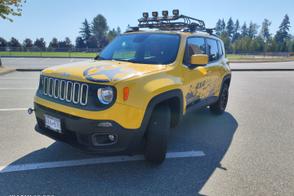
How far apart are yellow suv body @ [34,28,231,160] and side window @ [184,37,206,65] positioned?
0.02 m

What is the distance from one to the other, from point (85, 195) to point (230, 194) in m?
1.66

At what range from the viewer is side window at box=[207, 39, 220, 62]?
212 inches

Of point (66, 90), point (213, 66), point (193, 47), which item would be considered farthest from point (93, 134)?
point (213, 66)

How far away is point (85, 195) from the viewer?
2.85 meters

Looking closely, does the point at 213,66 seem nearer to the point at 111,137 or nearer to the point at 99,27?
the point at 111,137

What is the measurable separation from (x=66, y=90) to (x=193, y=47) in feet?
7.85

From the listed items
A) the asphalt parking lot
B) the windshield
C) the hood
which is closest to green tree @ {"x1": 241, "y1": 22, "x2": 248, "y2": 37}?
the asphalt parking lot

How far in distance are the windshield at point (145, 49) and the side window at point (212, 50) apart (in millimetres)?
1347

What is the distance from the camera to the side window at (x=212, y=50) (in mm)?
5387

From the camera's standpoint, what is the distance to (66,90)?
3.22m

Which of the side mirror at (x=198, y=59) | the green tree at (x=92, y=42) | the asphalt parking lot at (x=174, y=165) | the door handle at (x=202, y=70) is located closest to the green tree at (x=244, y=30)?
the green tree at (x=92, y=42)

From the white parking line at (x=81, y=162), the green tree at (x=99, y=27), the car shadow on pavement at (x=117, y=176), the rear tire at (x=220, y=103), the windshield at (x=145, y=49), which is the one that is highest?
the green tree at (x=99, y=27)

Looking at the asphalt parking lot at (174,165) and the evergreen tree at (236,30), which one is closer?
the asphalt parking lot at (174,165)

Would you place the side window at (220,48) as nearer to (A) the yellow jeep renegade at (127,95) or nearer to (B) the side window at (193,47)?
(B) the side window at (193,47)
